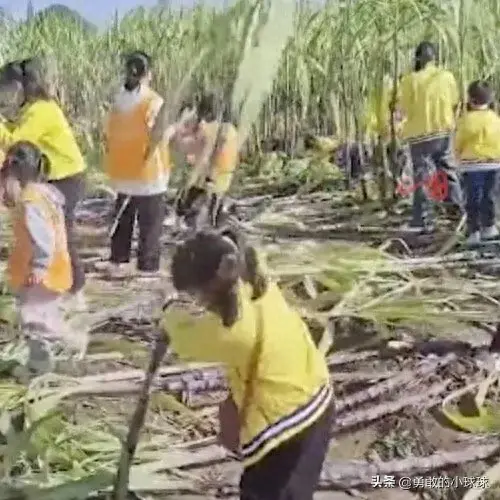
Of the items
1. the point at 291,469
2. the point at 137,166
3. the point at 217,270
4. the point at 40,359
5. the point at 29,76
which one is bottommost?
the point at 291,469

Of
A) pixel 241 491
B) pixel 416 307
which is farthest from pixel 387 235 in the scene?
pixel 241 491

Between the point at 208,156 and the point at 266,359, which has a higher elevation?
the point at 208,156

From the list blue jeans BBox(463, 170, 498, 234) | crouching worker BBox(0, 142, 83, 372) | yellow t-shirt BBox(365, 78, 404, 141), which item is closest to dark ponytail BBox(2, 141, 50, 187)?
crouching worker BBox(0, 142, 83, 372)

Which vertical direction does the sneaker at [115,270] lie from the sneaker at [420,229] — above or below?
below

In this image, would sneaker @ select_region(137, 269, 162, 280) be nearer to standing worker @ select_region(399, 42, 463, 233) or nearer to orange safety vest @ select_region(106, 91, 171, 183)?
orange safety vest @ select_region(106, 91, 171, 183)

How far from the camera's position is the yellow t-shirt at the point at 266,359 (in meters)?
1.13

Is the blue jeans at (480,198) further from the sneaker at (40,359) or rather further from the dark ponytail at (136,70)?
the sneaker at (40,359)

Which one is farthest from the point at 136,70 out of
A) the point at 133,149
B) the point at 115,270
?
the point at 115,270

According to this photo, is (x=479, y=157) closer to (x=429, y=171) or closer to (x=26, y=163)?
(x=429, y=171)

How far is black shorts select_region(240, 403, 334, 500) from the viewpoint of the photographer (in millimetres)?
1141

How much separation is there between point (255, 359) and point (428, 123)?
0.32m

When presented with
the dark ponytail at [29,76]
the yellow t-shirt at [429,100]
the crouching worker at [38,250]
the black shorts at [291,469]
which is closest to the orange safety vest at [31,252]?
the crouching worker at [38,250]

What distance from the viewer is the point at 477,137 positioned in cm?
118

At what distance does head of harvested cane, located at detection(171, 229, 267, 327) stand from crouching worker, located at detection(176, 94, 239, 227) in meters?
0.02
